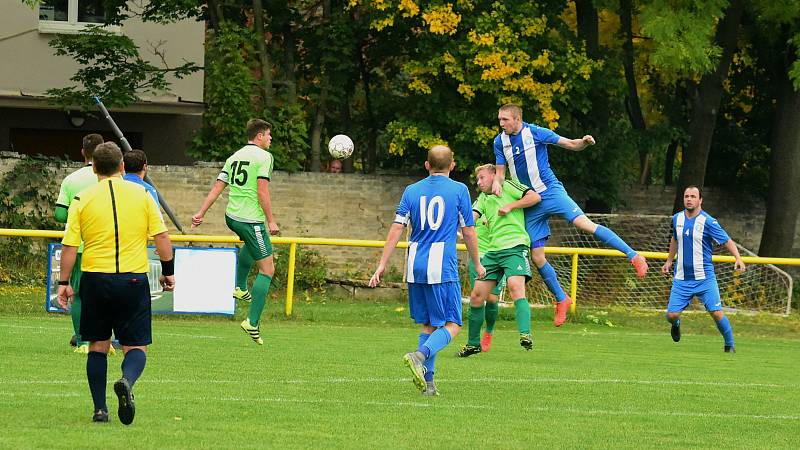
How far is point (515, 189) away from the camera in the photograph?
15.1m

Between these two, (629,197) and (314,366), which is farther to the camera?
(629,197)

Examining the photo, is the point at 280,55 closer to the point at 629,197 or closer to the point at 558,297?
the point at 629,197

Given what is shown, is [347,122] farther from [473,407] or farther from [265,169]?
[473,407]

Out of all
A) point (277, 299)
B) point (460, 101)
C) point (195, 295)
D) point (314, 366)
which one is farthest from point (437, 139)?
point (314, 366)

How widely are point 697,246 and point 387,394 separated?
27.9ft

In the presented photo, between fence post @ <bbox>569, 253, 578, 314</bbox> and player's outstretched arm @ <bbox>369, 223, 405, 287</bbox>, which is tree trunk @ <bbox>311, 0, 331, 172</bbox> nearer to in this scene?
fence post @ <bbox>569, 253, 578, 314</bbox>

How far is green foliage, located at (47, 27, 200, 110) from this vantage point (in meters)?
29.1

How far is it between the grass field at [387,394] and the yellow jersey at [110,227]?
3.35ft

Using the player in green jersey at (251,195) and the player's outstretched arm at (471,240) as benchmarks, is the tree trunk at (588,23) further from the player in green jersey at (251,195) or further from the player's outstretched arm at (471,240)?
the player's outstretched arm at (471,240)

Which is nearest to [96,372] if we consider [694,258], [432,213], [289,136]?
[432,213]

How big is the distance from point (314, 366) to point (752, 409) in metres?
4.20

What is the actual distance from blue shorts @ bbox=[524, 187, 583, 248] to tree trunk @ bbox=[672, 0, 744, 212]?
14.9 metres

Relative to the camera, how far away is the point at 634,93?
3325cm

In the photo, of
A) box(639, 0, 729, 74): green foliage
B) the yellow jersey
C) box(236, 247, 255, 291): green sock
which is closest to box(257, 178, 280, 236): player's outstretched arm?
box(236, 247, 255, 291): green sock
